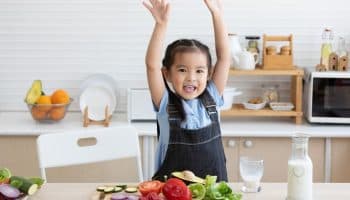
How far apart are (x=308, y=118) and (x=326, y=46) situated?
37cm

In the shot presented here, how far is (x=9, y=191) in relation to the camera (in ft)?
5.99

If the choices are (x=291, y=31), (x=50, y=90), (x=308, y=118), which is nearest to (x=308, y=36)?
(x=291, y=31)

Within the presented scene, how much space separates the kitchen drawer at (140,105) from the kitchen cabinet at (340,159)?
874 millimetres

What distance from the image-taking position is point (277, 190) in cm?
196

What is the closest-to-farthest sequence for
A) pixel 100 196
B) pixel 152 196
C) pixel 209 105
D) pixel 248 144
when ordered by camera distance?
1. pixel 152 196
2. pixel 100 196
3. pixel 209 105
4. pixel 248 144

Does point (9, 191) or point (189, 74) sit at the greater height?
point (189, 74)

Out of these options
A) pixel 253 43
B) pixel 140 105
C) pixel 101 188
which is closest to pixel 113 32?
pixel 140 105

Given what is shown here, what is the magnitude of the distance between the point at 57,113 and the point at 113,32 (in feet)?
1.85

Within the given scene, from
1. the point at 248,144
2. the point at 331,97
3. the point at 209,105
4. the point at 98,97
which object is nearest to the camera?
the point at 209,105

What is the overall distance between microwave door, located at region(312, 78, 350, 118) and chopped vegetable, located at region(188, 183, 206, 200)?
1508 mm

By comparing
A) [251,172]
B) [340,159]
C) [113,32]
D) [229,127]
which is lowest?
[340,159]

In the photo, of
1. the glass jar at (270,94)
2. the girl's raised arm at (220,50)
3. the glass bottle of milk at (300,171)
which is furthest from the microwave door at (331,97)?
the glass bottle of milk at (300,171)

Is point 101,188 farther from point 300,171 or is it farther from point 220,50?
point 220,50

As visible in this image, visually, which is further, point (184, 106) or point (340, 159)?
point (340, 159)
